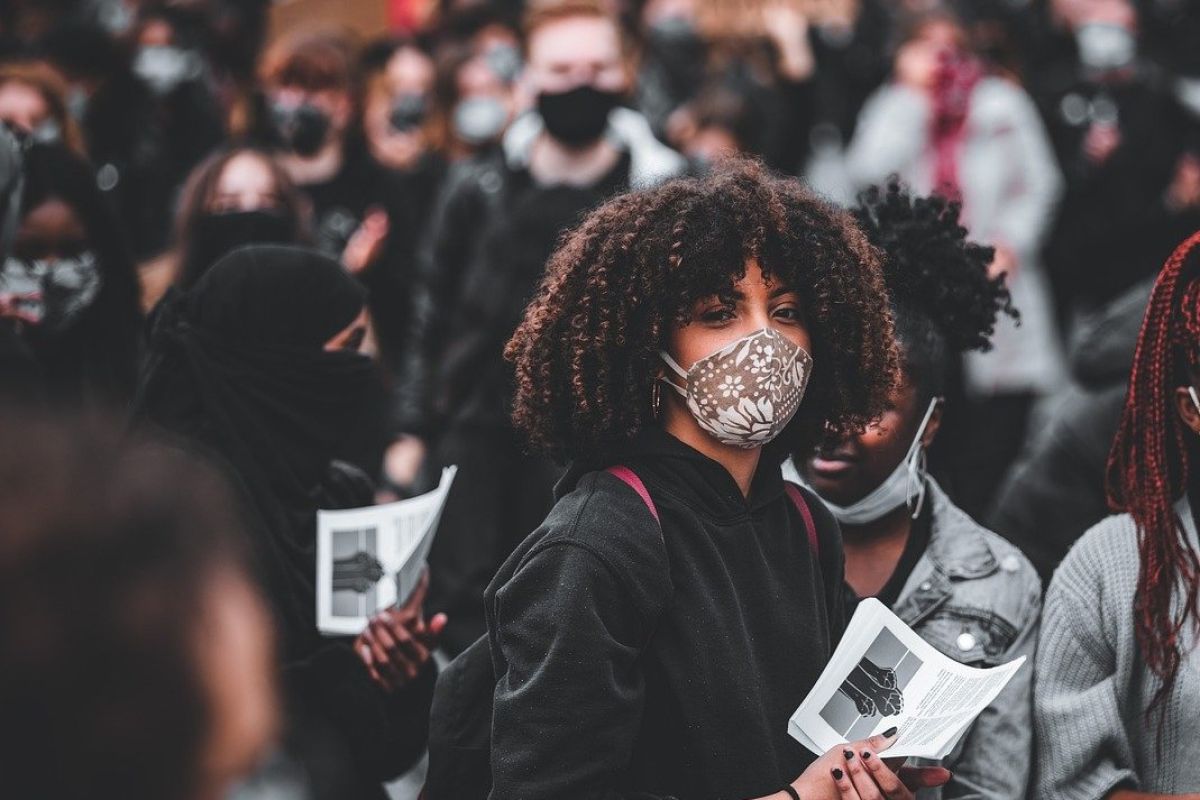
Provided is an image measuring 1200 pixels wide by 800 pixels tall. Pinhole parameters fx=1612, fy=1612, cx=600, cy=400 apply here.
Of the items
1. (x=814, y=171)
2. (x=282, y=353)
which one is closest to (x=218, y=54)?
(x=814, y=171)

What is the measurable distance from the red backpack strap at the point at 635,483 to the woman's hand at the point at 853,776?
0.48 meters

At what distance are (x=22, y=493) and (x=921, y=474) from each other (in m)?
2.50

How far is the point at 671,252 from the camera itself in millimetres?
2824

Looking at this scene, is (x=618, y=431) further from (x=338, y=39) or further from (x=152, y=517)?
(x=338, y=39)

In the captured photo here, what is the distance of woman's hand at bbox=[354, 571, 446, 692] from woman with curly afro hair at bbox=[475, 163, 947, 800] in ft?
2.77

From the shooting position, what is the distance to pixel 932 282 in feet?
12.1

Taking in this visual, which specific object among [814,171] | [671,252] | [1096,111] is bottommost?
[814,171]

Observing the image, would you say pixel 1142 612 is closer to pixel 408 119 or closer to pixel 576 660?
pixel 576 660

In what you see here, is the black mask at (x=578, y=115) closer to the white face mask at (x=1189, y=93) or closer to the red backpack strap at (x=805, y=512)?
the red backpack strap at (x=805, y=512)

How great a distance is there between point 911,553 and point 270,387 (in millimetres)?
1515

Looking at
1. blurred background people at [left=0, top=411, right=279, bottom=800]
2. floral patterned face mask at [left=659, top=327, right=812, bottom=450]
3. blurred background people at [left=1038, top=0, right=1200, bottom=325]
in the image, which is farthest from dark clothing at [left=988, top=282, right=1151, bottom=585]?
blurred background people at [left=1038, top=0, right=1200, bottom=325]

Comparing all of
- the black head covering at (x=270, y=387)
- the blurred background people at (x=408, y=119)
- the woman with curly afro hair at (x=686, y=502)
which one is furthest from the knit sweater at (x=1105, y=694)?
the blurred background people at (x=408, y=119)

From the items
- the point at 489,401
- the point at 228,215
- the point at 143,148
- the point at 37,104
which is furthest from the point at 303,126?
the point at 228,215

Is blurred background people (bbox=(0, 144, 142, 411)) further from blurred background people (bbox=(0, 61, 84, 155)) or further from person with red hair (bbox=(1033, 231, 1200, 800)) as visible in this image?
person with red hair (bbox=(1033, 231, 1200, 800))
